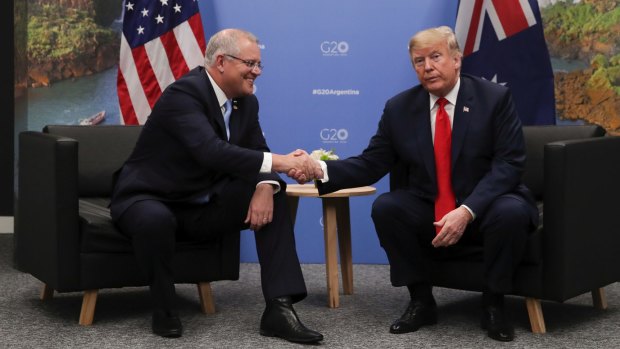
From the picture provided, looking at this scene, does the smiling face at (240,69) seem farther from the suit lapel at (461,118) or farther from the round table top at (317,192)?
the suit lapel at (461,118)

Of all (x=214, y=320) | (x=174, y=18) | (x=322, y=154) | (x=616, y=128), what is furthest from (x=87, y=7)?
(x=616, y=128)

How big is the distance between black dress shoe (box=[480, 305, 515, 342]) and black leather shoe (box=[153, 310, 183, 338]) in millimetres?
1093

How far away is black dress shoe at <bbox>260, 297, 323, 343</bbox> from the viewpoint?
128 inches

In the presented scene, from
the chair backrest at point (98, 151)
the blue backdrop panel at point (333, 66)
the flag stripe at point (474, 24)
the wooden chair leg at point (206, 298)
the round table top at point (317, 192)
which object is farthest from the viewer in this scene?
the blue backdrop panel at point (333, 66)

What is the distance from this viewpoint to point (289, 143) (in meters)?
5.15

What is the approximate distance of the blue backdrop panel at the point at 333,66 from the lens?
5.07 m

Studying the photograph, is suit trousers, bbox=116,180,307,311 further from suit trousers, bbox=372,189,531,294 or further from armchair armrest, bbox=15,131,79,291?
suit trousers, bbox=372,189,531,294

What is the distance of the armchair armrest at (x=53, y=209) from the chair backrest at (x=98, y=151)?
40 centimetres

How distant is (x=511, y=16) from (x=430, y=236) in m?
1.76

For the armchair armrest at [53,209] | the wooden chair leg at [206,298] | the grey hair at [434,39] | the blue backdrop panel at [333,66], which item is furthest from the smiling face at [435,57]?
the blue backdrop panel at [333,66]

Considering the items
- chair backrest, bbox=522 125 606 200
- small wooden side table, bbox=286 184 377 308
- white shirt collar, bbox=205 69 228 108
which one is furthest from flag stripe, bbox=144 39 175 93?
chair backrest, bbox=522 125 606 200

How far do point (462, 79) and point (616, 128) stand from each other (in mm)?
1839

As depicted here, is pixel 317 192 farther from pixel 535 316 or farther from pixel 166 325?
pixel 535 316

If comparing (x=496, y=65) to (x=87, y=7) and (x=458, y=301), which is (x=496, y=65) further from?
(x=87, y=7)
